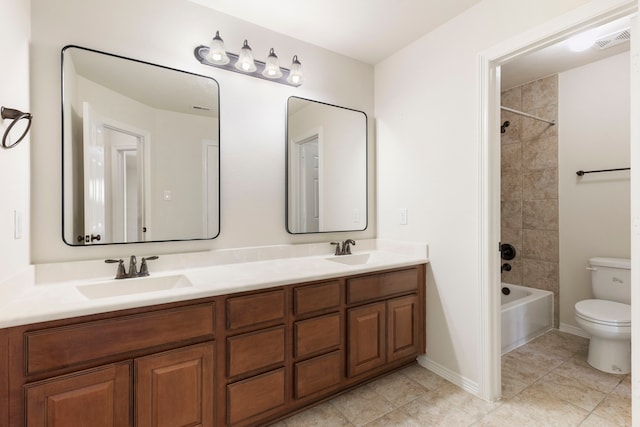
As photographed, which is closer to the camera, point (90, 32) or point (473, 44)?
point (90, 32)

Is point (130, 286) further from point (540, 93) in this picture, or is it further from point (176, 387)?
point (540, 93)

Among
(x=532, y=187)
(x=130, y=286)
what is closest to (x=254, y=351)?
(x=130, y=286)

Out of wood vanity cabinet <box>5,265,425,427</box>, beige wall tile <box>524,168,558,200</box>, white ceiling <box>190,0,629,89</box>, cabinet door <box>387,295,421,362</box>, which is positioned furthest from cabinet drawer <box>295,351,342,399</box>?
beige wall tile <box>524,168,558,200</box>

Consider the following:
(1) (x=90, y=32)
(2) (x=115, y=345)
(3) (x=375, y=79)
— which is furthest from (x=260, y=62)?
(2) (x=115, y=345)

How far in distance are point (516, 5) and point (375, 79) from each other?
1.12 metres

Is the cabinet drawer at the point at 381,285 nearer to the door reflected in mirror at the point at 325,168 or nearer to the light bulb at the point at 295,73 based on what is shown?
the door reflected in mirror at the point at 325,168

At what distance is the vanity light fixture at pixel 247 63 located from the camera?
5.85 feet

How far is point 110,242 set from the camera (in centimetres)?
162

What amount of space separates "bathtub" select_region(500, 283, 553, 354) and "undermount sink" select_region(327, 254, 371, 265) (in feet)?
3.93

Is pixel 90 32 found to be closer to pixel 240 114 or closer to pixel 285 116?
pixel 240 114

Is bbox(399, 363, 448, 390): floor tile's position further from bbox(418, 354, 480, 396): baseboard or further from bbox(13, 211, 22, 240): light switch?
bbox(13, 211, 22, 240): light switch

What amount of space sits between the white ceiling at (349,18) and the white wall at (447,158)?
14 centimetres

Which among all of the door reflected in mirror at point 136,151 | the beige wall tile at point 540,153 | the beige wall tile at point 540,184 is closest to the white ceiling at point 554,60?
the beige wall tile at point 540,153

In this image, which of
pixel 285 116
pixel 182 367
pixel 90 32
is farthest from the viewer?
pixel 285 116
